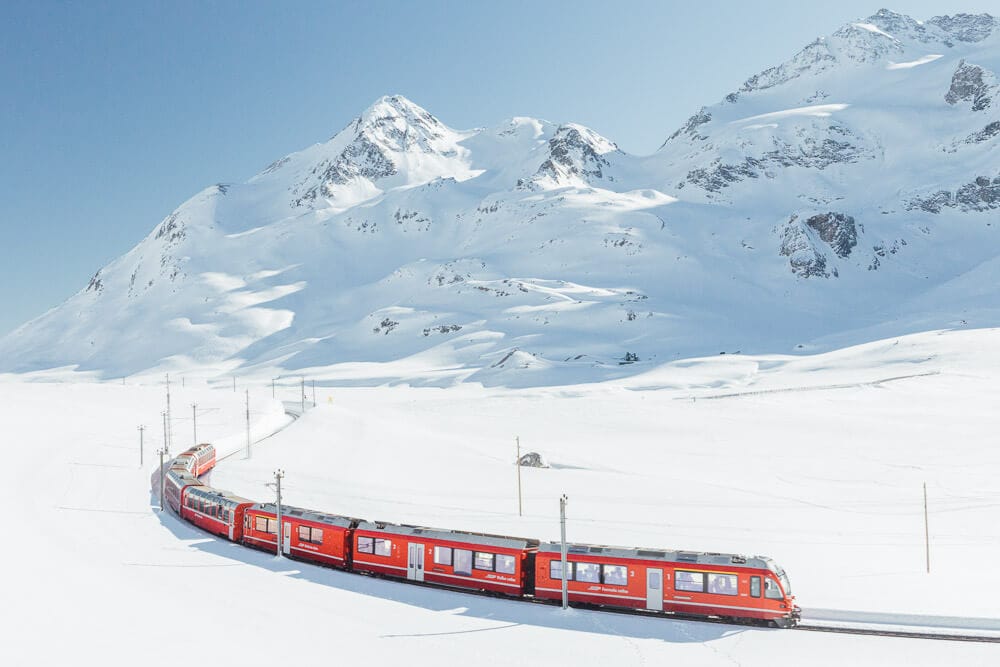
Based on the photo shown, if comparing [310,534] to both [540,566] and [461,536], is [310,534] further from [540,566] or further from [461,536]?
[540,566]

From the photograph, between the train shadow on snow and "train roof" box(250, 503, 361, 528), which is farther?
"train roof" box(250, 503, 361, 528)

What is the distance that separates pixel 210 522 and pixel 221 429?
43.0 metres

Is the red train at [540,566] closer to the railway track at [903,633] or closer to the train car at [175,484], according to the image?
the railway track at [903,633]

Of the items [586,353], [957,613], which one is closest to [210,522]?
[957,613]

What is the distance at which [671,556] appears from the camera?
2433cm

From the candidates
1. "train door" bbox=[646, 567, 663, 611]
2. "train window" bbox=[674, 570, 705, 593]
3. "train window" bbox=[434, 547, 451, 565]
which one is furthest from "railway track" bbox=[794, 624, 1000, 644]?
"train window" bbox=[434, 547, 451, 565]

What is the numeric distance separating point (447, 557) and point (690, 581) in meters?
9.25

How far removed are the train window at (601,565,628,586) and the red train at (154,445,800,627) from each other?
4 cm

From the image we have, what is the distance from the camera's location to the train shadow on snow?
2275cm

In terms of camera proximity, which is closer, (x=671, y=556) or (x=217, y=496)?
(x=671, y=556)

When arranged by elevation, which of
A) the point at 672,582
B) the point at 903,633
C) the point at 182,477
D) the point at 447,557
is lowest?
the point at 903,633

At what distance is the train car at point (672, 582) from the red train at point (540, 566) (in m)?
0.03

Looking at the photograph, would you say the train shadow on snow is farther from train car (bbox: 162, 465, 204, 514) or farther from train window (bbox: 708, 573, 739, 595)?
train car (bbox: 162, 465, 204, 514)

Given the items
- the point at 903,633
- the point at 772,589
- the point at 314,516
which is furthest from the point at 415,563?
the point at 903,633
